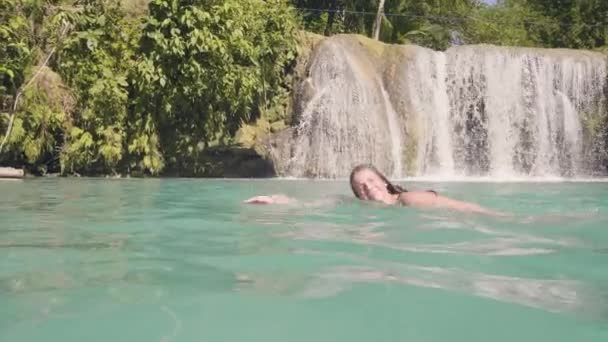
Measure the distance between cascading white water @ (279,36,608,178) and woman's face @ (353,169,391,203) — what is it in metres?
7.77

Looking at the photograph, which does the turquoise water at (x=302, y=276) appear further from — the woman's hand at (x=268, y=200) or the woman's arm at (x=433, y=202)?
the woman's hand at (x=268, y=200)

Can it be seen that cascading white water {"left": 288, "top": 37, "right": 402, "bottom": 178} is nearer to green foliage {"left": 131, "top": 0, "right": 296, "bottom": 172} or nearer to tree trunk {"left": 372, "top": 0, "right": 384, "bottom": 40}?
green foliage {"left": 131, "top": 0, "right": 296, "bottom": 172}

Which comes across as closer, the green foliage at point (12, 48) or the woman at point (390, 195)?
the woman at point (390, 195)

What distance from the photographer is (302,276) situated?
304cm

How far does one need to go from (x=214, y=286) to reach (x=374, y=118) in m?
11.9

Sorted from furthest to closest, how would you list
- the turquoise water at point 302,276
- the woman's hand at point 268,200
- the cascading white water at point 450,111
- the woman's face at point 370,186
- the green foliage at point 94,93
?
the cascading white water at point 450,111, the green foliage at point 94,93, the woman's hand at point 268,200, the woman's face at point 370,186, the turquoise water at point 302,276

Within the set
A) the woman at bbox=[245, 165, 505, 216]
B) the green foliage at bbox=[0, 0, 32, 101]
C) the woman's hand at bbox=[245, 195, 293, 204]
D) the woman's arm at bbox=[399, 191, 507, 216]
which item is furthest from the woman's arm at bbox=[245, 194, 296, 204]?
the green foliage at bbox=[0, 0, 32, 101]

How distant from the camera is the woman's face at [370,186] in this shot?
582 cm

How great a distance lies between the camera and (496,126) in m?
15.5

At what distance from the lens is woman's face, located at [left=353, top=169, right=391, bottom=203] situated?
582 cm

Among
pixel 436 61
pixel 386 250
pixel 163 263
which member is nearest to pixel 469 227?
pixel 386 250

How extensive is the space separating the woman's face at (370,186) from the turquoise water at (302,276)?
168 mm

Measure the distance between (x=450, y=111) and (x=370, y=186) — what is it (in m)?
9.94

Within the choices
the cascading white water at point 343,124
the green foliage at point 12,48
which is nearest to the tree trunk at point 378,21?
the cascading white water at point 343,124
